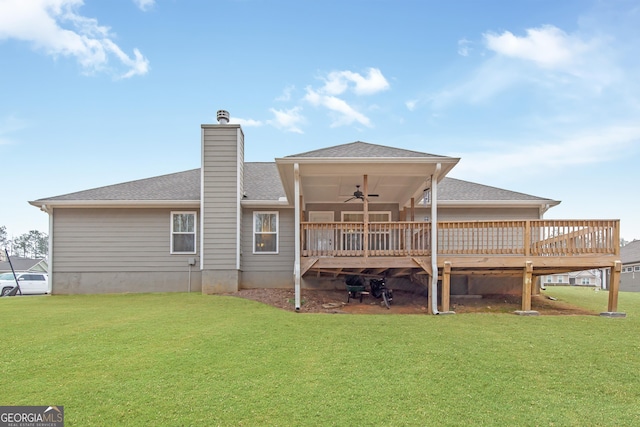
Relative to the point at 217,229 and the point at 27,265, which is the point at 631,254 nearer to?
the point at 217,229

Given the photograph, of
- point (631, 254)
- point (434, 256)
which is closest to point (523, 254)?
point (434, 256)

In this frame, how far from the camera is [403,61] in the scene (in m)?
15.1

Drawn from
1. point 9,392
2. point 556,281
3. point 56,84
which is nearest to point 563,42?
point 9,392

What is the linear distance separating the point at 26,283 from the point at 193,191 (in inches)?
418

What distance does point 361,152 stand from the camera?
9062 millimetres

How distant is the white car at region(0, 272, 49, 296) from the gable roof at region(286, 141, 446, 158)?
50.6 feet

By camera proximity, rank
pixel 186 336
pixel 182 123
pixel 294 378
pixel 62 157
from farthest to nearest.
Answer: pixel 62 157 < pixel 182 123 < pixel 186 336 < pixel 294 378

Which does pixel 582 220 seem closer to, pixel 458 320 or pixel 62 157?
pixel 458 320

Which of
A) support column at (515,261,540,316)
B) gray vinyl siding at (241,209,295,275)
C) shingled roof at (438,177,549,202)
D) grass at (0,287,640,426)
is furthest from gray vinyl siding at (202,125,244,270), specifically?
support column at (515,261,540,316)

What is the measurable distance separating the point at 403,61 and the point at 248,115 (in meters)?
6.40

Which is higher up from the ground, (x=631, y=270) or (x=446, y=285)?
(x=446, y=285)

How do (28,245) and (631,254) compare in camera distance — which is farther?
(28,245)

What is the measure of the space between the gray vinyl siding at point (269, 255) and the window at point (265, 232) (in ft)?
0.34

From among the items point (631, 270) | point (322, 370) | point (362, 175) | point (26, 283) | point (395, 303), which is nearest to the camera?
point (322, 370)
